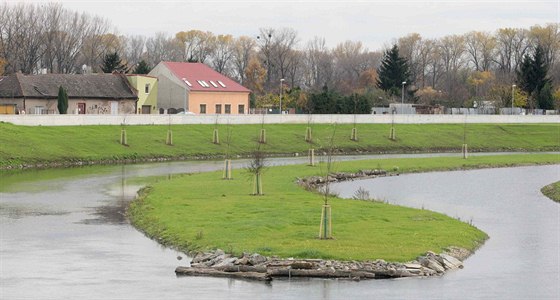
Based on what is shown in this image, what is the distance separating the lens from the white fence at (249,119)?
3345 inches

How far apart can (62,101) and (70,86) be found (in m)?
4.94

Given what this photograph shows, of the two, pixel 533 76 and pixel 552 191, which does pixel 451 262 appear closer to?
pixel 552 191

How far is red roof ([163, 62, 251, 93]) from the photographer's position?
112981mm

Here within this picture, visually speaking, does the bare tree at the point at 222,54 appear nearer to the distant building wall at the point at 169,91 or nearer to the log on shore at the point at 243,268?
the distant building wall at the point at 169,91

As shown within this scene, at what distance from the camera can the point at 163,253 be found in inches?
1400

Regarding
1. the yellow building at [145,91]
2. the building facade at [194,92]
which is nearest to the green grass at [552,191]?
the yellow building at [145,91]

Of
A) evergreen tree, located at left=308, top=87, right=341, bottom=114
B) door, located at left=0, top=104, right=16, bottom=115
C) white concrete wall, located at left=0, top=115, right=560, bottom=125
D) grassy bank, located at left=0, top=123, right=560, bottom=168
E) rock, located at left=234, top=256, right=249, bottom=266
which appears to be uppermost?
evergreen tree, located at left=308, top=87, right=341, bottom=114

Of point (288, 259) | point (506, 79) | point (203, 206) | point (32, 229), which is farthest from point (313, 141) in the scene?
point (506, 79)

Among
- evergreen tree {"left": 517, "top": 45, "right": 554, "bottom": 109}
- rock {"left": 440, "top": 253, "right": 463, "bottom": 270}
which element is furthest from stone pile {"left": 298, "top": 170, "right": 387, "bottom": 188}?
evergreen tree {"left": 517, "top": 45, "right": 554, "bottom": 109}

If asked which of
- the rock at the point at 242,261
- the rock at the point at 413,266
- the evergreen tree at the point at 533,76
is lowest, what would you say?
the rock at the point at 413,266

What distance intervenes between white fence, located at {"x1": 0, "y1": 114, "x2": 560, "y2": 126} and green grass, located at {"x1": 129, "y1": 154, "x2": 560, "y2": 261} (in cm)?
3063

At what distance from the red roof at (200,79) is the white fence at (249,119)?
13.0m

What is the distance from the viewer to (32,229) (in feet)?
133

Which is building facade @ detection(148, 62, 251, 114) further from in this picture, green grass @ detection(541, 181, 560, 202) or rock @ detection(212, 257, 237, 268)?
rock @ detection(212, 257, 237, 268)
